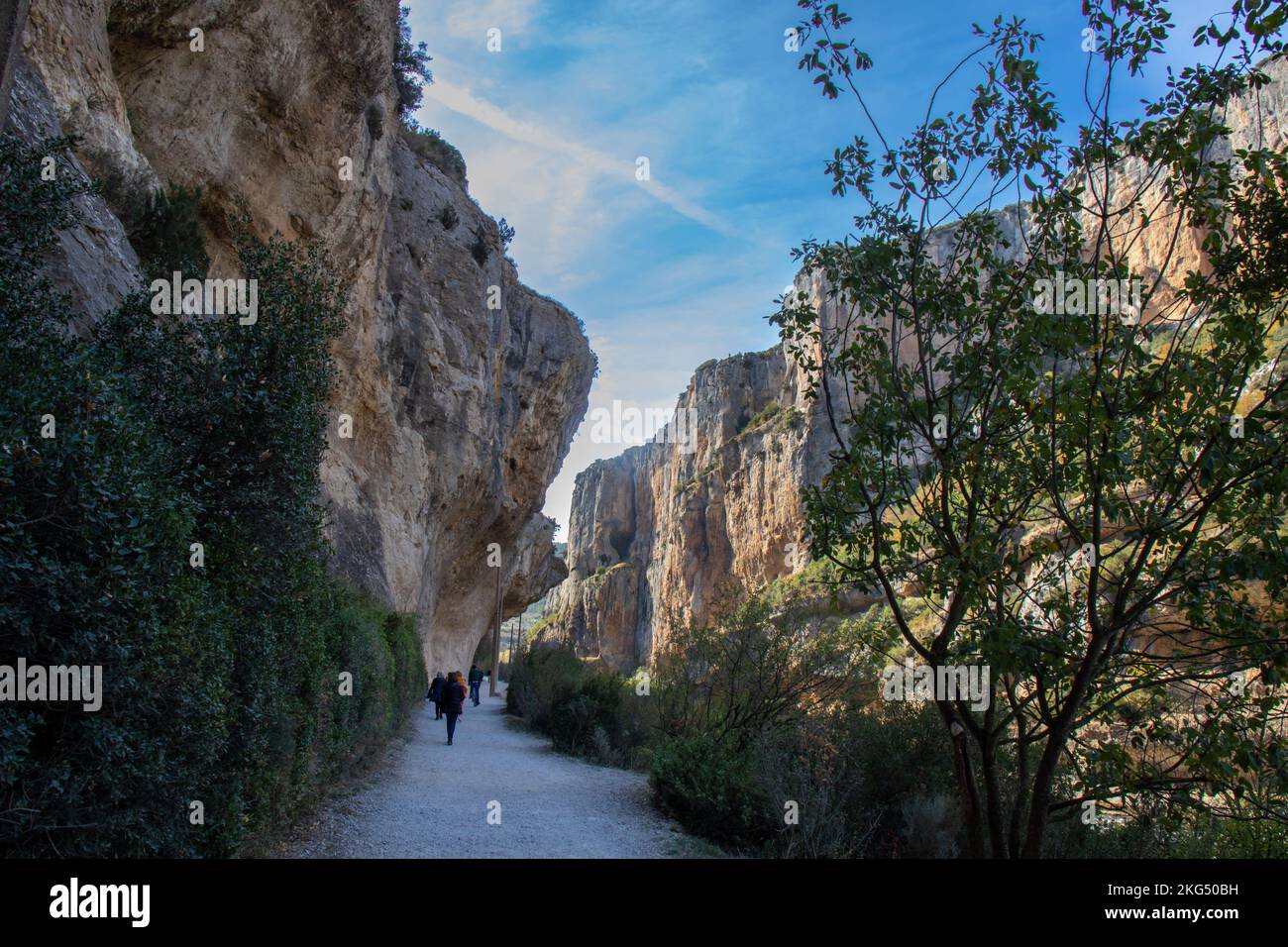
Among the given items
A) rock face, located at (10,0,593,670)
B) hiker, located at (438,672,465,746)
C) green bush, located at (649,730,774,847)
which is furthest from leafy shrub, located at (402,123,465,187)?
green bush, located at (649,730,774,847)

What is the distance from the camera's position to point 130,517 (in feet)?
10.7

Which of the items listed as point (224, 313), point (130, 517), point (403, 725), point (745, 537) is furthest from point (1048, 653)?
point (745, 537)

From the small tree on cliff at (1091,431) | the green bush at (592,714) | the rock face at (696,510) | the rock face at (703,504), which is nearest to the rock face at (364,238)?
the green bush at (592,714)

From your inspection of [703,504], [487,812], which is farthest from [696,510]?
[487,812]

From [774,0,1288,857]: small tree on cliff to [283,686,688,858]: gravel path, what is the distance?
4.23 metres

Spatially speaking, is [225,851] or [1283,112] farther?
[1283,112]

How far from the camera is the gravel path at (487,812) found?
22.3ft

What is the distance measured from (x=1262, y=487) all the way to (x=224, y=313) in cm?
664

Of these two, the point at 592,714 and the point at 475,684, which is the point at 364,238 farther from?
the point at 475,684

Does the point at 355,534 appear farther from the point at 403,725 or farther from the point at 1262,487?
the point at 1262,487

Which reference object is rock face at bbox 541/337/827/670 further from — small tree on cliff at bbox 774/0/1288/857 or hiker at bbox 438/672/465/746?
small tree on cliff at bbox 774/0/1288/857

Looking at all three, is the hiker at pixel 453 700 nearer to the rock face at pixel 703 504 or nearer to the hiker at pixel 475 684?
the hiker at pixel 475 684

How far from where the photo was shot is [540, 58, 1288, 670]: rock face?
56.1 metres
